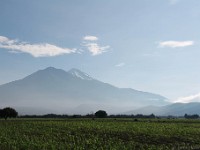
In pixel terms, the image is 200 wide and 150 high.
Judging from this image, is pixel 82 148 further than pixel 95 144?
No

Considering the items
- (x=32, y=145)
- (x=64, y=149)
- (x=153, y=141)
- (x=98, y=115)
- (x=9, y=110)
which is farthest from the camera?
(x=98, y=115)

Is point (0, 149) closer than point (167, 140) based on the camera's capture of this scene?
Yes

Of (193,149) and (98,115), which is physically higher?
(98,115)

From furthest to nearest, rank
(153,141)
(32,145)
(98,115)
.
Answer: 1. (98,115)
2. (153,141)
3. (32,145)

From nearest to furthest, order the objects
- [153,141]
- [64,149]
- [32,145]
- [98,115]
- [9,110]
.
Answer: [64,149] → [32,145] → [153,141] → [9,110] → [98,115]

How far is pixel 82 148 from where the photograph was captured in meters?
38.8

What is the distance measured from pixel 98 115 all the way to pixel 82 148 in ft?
464

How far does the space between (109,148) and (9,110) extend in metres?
112

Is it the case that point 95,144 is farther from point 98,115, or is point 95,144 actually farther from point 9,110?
point 98,115

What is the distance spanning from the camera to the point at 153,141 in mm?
48250

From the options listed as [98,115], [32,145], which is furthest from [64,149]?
[98,115]

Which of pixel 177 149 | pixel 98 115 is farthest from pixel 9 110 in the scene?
pixel 177 149

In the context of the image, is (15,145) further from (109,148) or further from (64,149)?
(109,148)

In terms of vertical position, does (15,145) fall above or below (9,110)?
below
